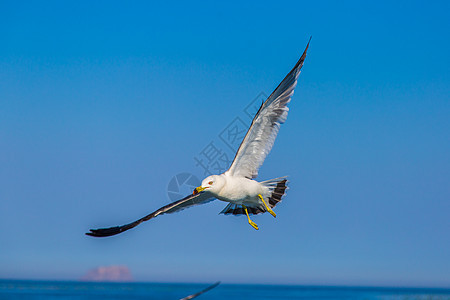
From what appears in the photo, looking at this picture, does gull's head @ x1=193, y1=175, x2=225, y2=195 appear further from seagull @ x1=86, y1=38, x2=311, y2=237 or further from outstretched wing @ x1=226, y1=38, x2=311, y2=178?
outstretched wing @ x1=226, y1=38, x2=311, y2=178

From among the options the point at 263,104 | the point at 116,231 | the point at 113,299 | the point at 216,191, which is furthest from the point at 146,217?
the point at 113,299

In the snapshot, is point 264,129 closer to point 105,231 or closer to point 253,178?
point 253,178

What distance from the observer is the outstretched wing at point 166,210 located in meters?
12.5

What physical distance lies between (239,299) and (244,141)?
66.5m

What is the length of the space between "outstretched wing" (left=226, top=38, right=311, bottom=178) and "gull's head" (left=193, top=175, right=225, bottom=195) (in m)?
0.62

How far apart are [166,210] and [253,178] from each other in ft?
6.88

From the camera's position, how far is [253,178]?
1305 centimetres

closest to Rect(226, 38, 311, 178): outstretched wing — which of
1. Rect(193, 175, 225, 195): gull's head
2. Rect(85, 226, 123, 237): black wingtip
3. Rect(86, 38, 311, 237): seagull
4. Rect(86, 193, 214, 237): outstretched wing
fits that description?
Rect(86, 38, 311, 237): seagull

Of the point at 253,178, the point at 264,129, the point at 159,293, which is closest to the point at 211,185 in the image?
the point at 253,178

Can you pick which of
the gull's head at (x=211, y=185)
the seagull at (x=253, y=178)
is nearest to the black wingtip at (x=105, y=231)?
the seagull at (x=253, y=178)

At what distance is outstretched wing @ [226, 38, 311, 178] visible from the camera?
39.4ft

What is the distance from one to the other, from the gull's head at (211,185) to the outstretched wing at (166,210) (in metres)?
0.81

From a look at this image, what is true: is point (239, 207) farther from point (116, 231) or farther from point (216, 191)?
point (116, 231)

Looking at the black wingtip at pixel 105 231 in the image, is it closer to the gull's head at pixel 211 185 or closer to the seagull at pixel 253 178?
the seagull at pixel 253 178
